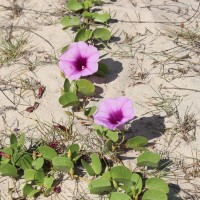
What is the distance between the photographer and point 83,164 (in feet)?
6.08

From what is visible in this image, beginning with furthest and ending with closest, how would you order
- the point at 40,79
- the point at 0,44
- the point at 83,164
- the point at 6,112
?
1. the point at 0,44
2. the point at 40,79
3. the point at 6,112
4. the point at 83,164

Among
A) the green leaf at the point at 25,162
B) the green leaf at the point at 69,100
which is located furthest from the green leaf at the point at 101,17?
the green leaf at the point at 25,162

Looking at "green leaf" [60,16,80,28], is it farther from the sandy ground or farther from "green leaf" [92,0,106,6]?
"green leaf" [92,0,106,6]

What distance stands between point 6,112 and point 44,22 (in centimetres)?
70

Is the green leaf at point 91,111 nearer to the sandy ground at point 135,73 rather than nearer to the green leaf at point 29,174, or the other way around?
the sandy ground at point 135,73

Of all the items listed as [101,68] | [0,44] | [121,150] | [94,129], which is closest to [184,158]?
[121,150]

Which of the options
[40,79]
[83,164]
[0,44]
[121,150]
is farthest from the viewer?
[0,44]

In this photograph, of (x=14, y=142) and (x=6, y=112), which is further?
(x=6, y=112)

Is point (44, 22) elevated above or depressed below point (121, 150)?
above

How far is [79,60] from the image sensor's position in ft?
7.45

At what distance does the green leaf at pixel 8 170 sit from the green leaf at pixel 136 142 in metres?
0.48

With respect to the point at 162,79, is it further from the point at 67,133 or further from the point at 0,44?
the point at 0,44

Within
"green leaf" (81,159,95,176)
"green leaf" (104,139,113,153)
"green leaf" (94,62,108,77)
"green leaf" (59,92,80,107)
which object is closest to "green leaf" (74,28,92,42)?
"green leaf" (94,62,108,77)

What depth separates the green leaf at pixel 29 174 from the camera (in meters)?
1.87
